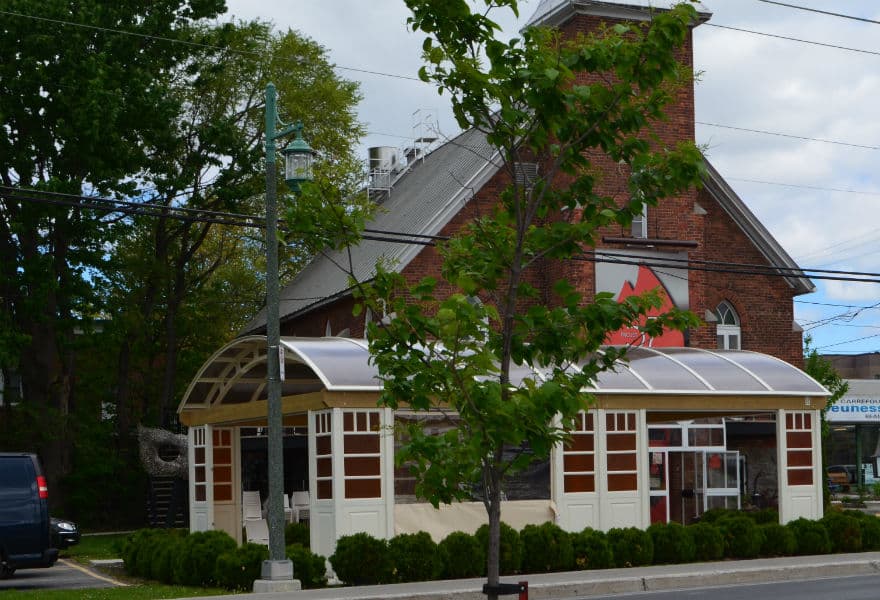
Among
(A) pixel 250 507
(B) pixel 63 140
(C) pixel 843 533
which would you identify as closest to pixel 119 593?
(A) pixel 250 507

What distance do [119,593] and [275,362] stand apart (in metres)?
4.15

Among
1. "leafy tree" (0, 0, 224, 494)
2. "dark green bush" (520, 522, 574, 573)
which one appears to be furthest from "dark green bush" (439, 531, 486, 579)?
"leafy tree" (0, 0, 224, 494)

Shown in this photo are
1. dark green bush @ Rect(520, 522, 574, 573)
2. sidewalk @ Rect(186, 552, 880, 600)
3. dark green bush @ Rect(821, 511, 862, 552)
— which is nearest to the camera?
sidewalk @ Rect(186, 552, 880, 600)

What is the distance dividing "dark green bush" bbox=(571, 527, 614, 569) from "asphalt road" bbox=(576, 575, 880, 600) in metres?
2.47

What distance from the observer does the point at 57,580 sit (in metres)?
24.1

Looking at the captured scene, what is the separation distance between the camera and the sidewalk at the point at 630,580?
18.7 metres

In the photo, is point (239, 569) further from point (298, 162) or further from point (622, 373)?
point (622, 373)

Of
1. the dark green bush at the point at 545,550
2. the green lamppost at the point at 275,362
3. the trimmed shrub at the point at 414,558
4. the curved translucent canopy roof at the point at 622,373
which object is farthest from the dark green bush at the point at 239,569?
the dark green bush at the point at 545,550

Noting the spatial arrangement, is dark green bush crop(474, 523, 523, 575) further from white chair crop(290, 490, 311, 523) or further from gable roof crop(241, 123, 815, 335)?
gable roof crop(241, 123, 815, 335)

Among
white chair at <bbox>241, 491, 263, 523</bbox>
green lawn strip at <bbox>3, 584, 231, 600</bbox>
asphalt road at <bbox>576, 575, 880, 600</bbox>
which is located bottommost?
asphalt road at <bbox>576, 575, 880, 600</bbox>

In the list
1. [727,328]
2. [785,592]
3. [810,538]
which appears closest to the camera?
[785,592]

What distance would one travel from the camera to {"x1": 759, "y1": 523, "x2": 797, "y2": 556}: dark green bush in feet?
80.4

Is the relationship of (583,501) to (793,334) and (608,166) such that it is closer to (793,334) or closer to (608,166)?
(608,166)

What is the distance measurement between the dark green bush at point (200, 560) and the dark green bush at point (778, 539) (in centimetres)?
1000
